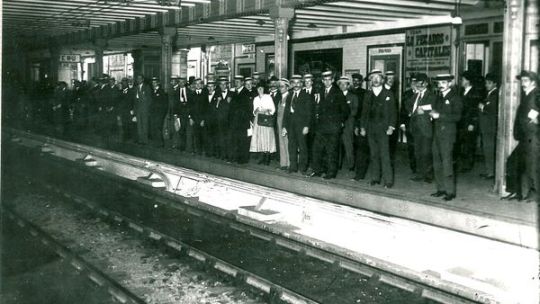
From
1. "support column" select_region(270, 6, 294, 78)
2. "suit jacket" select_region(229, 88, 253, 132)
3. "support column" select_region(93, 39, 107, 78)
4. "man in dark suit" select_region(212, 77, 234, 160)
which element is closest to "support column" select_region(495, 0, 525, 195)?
"support column" select_region(270, 6, 294, 78)

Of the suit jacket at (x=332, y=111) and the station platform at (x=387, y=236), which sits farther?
the suit jacket at (x=332, y=111)

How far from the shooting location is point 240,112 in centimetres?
1309

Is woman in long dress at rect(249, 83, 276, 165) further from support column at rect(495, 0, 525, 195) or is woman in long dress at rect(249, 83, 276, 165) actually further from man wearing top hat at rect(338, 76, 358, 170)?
support column at rect(495, 0, 525, 195)

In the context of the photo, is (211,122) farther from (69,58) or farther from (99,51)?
(69,58)

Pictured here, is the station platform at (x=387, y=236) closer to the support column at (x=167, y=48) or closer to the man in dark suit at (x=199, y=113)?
the man in dark suit at (x=199, y=113)

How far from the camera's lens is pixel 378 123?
10.0 metres

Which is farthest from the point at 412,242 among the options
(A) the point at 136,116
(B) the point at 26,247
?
(A) the point at 136,116

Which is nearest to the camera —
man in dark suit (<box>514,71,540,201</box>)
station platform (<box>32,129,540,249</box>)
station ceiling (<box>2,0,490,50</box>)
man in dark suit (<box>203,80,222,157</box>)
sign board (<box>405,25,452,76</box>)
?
station platform (<box>32,129,540,249</box>)

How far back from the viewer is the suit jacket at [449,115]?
8891 millimetres

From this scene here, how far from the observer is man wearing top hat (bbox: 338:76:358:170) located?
1134 centimetres

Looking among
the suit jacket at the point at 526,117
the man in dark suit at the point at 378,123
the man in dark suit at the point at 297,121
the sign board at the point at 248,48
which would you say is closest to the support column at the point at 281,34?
the man in dark suit at the point at 297,121

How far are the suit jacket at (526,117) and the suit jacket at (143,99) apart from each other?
10775 millimetres

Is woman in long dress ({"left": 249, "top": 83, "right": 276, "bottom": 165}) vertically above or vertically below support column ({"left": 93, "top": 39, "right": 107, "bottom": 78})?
below

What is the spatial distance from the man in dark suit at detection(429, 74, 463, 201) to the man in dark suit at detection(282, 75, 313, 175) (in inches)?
112
